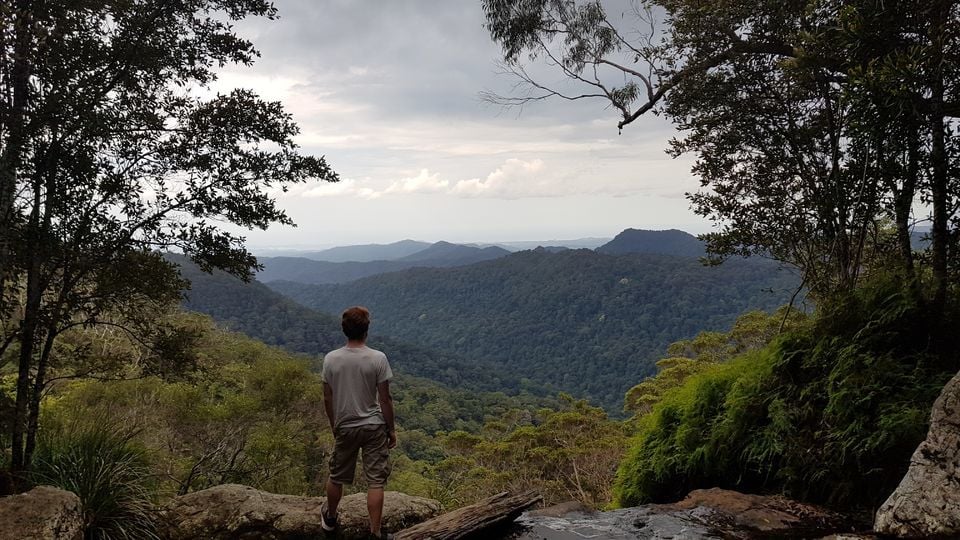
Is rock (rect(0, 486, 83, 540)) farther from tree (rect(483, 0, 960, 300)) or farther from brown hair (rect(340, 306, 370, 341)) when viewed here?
tree (rect(483, 0, 960, 300))

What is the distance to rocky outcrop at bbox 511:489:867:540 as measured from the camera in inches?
164

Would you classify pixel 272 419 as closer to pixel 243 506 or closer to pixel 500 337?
pixel 243 506

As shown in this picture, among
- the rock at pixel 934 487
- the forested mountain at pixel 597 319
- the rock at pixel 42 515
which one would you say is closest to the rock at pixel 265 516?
the rock at pixel 42 515

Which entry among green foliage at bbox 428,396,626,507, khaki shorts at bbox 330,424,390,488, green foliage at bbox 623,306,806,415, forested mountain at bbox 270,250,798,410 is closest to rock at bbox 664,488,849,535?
khaki shorts at bbox 330,424,390,488

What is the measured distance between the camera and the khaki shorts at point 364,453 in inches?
173

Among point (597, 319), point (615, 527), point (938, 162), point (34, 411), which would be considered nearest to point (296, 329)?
point (597, 319)

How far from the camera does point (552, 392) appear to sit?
353 feet

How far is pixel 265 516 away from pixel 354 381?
211 cm

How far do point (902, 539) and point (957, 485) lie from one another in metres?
0.51

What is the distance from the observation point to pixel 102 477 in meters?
4.75

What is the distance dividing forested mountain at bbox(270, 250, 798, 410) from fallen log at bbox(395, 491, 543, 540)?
101713mm

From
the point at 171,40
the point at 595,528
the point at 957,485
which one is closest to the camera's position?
the point at 957,485

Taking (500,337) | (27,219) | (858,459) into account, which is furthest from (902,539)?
(500,337)

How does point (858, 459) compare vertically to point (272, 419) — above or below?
above
